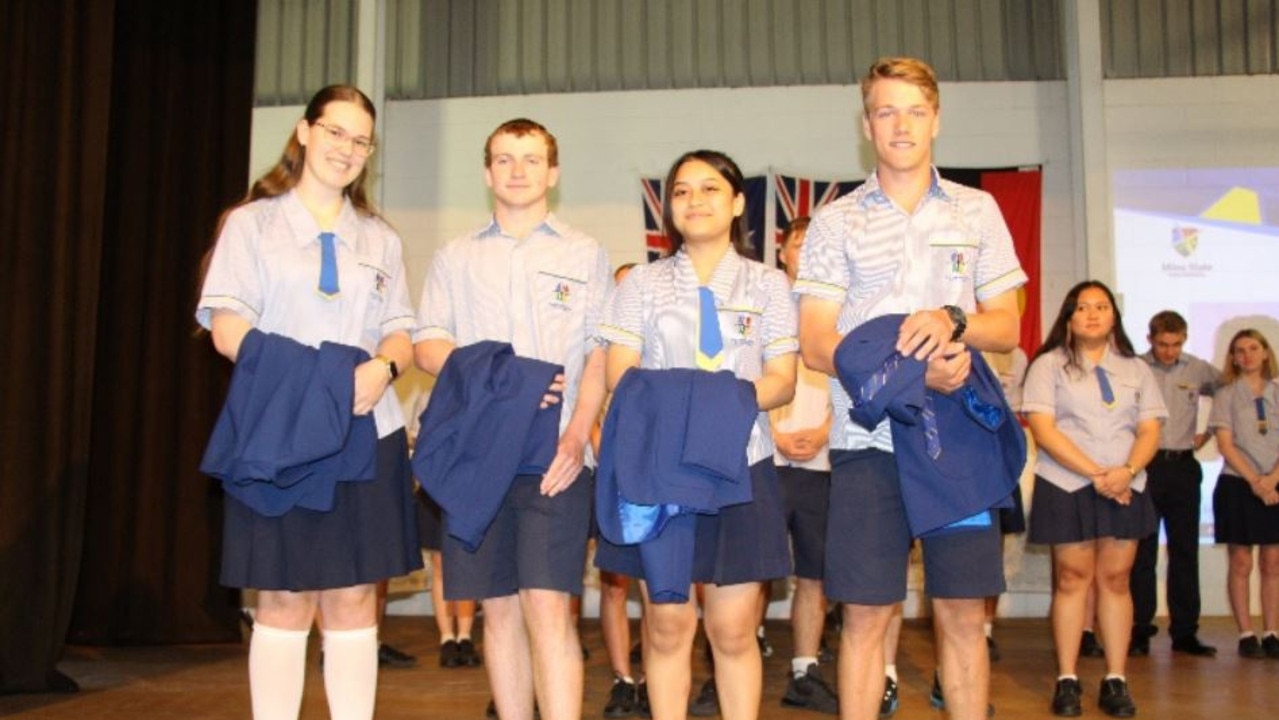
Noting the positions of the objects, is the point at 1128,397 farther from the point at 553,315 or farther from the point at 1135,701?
the point at 553,315

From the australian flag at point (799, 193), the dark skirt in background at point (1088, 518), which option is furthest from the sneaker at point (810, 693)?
the australian flag at point (799, 193)

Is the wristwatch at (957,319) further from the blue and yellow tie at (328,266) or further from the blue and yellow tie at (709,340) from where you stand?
the blue and yellow tie at (328,266)

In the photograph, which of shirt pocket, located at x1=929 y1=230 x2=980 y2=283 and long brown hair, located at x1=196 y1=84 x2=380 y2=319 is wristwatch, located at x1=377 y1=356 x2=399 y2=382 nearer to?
long brown hair, located at x1=196 y1=84 x2=380 y2=319

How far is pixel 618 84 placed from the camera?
8414 millimetres

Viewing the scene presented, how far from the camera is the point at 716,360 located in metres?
2.77

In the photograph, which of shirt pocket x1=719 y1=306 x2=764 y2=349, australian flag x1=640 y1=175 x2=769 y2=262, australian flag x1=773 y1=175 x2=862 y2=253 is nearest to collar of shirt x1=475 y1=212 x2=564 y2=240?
shirt pocket x1=719 y1=306 x2=764 y2=349

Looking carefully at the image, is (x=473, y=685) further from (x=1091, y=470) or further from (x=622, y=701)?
(x=1091, y=470)

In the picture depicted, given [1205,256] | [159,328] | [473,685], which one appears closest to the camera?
[473,685]

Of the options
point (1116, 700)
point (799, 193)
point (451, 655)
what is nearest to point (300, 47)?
point (799, 193)

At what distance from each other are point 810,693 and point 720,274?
2.09 m

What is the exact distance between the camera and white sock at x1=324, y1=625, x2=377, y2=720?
8.89 feet

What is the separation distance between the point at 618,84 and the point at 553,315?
228 inches

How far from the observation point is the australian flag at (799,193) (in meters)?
8.13

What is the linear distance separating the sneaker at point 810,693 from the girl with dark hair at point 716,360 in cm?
159
